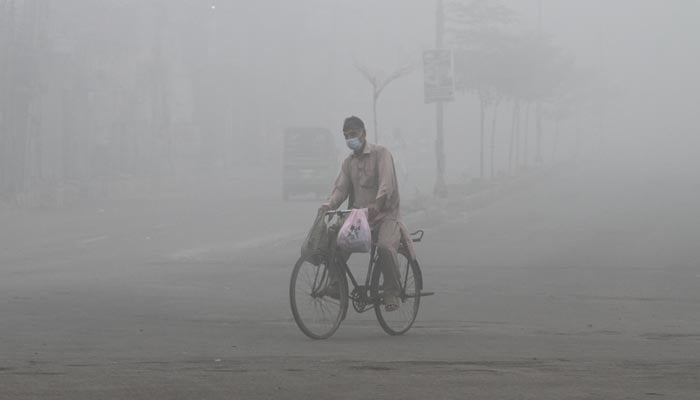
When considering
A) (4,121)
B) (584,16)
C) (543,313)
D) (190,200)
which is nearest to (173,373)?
(543,313)

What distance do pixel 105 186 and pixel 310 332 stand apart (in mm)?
30681

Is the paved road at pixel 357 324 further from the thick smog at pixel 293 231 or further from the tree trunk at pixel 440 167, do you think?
the tree trunk at pixel 440 167

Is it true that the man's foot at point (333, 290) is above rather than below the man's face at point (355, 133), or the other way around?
below

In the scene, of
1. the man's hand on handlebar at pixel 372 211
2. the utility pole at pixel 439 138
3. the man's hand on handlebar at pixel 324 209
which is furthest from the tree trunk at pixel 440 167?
the man's hand on handlebar at pixel 324 209

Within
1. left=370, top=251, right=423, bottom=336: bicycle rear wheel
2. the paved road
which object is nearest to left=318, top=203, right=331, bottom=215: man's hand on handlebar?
left=370, top=251, right=423, bottom=336: bicycle rear wheel

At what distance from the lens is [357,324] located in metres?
11.0

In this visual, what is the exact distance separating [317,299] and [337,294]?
0.19 m

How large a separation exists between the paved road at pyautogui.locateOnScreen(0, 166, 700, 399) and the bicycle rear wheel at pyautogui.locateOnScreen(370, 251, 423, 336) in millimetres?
149

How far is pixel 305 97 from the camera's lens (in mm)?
70875

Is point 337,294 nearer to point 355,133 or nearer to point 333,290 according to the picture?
point 333,290

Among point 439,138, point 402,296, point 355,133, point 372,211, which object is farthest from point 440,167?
point 372,211

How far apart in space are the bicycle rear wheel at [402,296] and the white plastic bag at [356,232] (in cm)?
50

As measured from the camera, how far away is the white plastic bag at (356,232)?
945cm

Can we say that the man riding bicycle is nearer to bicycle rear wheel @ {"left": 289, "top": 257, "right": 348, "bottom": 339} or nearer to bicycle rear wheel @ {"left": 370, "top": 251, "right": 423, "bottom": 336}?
bicycle rear wheel @ {"left": 370, "top": 251, "right": 423, "bottom": 336}
